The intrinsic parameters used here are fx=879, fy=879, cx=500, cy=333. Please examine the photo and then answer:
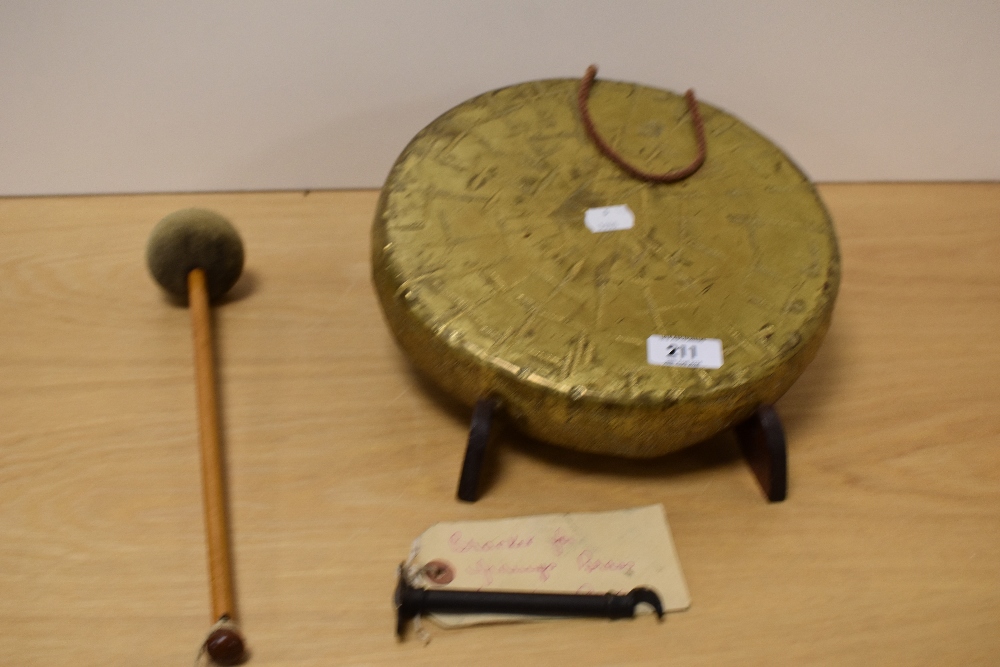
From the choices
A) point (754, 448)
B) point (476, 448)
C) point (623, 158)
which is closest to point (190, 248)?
point (476, 448)

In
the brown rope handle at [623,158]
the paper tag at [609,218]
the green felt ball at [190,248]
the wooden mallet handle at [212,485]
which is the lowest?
the wooden mallet handle at [212,485]

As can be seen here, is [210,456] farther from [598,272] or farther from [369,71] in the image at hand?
[369,71]

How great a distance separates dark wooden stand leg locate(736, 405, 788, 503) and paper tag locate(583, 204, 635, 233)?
27cm

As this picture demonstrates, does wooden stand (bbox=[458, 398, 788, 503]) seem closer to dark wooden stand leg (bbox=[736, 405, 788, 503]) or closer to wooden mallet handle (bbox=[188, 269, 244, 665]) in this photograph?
dark wooden stand leg (bbox=[736, 405, 788, 503])

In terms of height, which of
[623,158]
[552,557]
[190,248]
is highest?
[623,158]

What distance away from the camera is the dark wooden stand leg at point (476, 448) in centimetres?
94

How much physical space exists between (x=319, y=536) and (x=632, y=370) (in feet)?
1.28

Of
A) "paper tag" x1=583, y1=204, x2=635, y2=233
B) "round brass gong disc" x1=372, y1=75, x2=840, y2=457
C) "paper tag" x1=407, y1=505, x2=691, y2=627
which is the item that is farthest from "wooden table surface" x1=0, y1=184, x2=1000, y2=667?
"paper tag" x1=583, y1=204, x2=635, y2=233

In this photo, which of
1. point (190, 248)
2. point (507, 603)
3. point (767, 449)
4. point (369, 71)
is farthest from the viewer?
point (369, 71)

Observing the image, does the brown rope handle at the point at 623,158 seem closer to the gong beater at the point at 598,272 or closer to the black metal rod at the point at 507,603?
the gong beater at the point at 598,272

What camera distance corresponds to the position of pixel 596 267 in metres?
1.00

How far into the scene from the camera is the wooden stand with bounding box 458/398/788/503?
94 centimetres

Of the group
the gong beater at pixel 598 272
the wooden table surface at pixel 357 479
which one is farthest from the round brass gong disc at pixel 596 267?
the wooden table surface at pixel 357 479

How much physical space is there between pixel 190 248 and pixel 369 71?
1.22 feet
